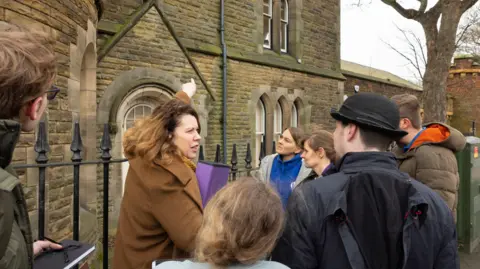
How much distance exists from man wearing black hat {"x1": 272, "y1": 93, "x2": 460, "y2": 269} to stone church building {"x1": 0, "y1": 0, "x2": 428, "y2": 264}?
2.20 meters

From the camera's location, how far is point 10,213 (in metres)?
1.14

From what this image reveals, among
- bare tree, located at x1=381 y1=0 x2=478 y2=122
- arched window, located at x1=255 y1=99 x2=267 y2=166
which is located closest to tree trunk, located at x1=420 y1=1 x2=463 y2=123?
bare tree, located at x1=381 y1=0 x2=478 y2=122

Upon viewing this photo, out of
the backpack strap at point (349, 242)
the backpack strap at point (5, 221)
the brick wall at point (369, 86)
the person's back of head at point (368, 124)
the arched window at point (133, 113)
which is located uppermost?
the brick wall at point (369, 86)

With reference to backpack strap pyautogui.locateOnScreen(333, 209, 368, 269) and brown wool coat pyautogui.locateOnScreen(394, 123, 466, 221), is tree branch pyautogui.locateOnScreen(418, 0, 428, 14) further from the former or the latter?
backpack strap pyautogui.locateOnScreen(333, 209, 368, 269)

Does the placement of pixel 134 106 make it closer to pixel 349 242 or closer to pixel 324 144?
pixel 324 144

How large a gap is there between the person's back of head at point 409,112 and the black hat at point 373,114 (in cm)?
135

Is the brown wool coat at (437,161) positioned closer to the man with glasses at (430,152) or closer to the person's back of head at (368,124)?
the man with glasses at (430,152)

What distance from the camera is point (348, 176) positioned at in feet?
5.38

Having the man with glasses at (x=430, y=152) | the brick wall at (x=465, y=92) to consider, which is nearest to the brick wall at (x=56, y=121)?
the man with glasses at (x=430, y=152)

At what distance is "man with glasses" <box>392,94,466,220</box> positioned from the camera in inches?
111

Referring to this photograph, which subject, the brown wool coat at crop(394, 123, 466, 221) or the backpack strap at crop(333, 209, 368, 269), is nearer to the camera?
the backpack strap at crop(333, 209, 368, 269)

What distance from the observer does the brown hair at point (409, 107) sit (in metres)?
3.00

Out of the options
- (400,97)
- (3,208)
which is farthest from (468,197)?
(3,208)

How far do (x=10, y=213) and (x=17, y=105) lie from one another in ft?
1.20
